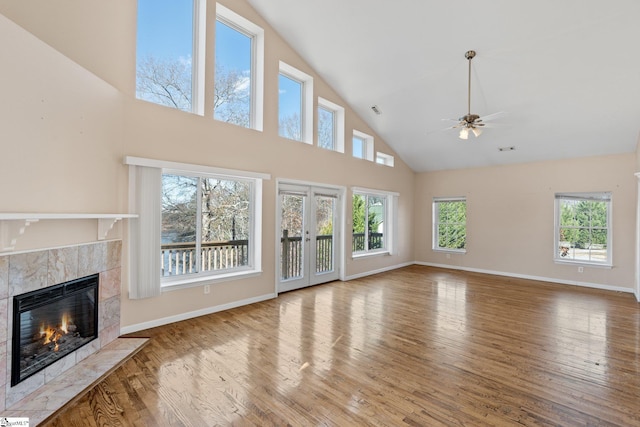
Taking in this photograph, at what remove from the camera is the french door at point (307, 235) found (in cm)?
532

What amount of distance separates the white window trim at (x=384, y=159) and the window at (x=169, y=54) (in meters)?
4.66

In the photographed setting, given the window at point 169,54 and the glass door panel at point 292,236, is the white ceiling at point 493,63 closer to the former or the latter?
the window at point 169,54

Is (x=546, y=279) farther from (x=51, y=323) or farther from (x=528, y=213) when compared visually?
(x=51, y=323)

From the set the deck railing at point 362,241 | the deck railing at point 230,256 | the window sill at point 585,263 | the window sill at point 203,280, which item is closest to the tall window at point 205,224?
the deck railing at point 230,256

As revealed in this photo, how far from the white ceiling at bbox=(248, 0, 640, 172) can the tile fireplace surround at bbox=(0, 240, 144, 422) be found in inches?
166

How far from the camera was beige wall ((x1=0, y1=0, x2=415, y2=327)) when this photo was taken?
2217 millimetres

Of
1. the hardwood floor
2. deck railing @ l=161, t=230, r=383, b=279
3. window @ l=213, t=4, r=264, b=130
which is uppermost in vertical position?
window @ l=213, t=4, r=264, b=130

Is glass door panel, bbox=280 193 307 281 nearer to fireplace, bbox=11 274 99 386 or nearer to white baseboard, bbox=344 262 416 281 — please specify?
white baseboard, bbox=344 262 416 281

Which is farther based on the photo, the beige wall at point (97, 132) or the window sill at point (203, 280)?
the window sill at point (203, 280)

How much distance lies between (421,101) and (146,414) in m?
5.97

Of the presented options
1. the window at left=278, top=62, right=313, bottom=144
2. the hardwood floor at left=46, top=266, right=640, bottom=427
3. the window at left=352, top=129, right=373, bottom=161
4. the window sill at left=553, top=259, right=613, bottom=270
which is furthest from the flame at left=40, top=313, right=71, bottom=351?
the window sill at left=553, top=259, right=613, bottom=270

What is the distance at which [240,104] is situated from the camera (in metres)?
4.64

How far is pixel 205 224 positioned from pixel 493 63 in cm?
491

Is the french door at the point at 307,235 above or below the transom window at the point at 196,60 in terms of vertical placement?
below
